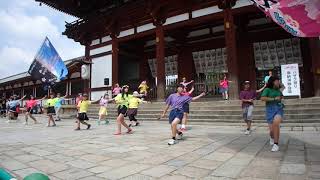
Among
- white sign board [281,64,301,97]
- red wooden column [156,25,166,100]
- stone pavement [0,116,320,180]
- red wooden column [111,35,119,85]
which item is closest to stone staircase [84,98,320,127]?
white sign board [281,64,301,97]

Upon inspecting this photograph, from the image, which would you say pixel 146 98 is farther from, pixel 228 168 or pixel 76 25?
pixel 228 168

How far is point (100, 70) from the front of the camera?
19.2 m

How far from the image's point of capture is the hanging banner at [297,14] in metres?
2.86

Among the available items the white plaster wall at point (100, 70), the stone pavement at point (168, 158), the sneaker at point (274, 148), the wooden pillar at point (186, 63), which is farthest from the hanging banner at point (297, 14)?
the white plaster wall at point (100, 70)

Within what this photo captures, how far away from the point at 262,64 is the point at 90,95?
1051 centimetres

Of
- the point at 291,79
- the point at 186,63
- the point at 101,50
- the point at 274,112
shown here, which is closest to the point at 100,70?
the point at 101,50

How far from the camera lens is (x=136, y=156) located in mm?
5852

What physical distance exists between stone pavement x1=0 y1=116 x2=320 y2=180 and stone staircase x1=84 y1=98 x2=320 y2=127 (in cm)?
227

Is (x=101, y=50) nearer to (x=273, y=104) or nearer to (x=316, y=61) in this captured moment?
(x=316, y=61)

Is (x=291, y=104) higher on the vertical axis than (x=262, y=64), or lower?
lower

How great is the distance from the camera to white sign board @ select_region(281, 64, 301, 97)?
38.9 ft

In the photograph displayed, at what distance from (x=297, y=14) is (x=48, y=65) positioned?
16.6 metres

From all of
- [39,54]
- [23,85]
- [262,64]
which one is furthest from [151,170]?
[23,85]

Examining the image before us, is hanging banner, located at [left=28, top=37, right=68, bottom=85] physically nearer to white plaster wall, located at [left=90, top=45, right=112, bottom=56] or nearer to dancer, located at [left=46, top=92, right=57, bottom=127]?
dancer, located at [left=46, top=92, right=57, bottom=127]
